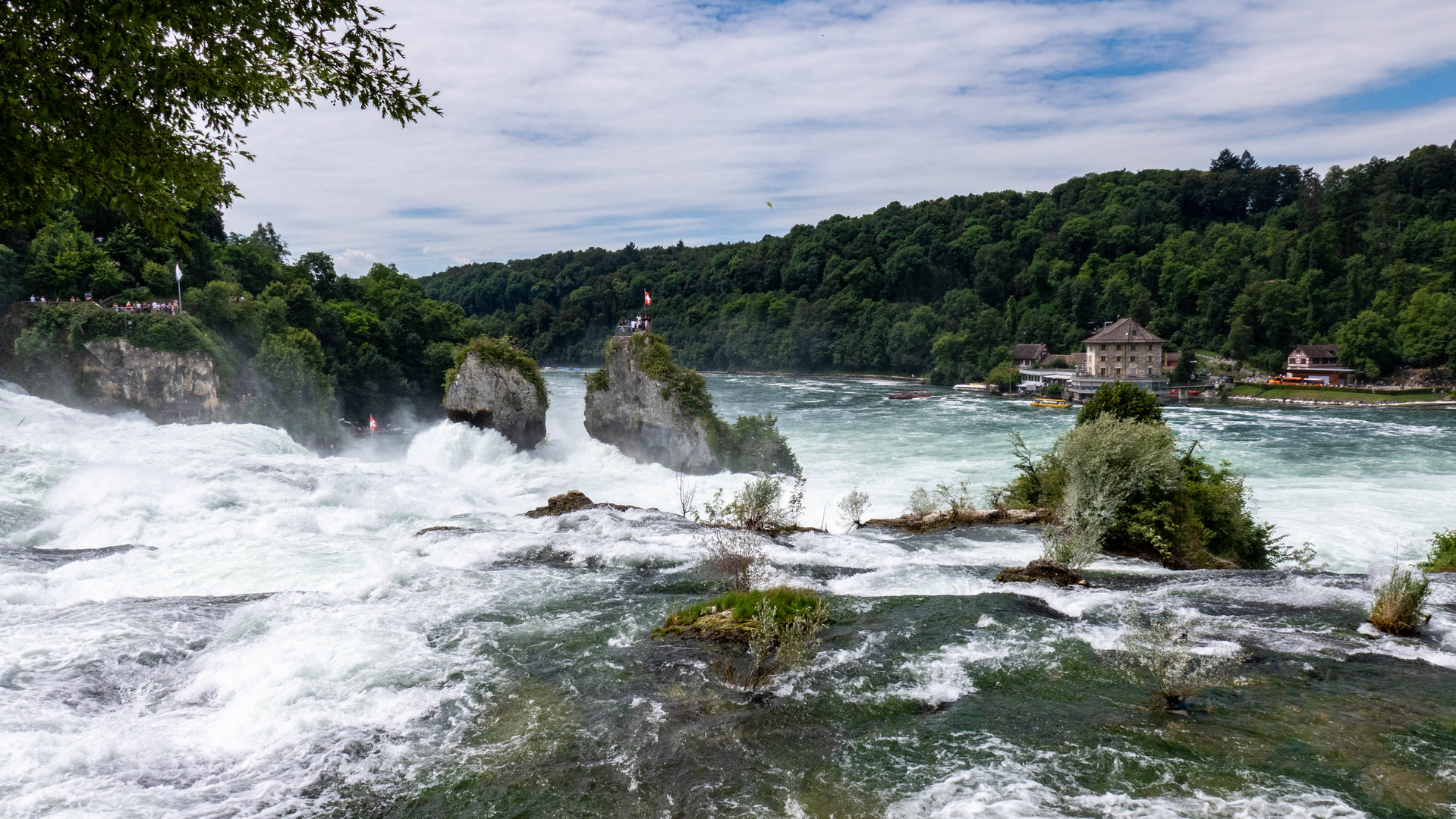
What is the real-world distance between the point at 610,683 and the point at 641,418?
2516 centimetres

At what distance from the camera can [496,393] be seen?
111 feet

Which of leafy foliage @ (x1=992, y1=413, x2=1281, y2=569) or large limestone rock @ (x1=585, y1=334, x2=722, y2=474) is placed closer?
leafy foliage @ (x1=992, y1=413, x2=1281, y2=569)

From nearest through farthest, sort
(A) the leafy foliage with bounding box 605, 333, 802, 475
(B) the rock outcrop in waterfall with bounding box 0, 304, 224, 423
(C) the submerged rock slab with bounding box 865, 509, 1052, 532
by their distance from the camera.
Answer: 1. (C) the submerged rock slab with bounding box 865, 509, 1052, 532
2. (B) the rock outcrop in waterfall with bounding box 0, 304, 224, 423
3. (A) the leafy foliage with bounding box 605, 333, 802, 475

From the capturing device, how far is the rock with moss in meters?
33.8

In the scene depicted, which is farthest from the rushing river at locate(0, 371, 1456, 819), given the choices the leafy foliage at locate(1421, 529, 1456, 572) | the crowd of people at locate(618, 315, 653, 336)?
the crowd of people at locate(618, 315, 653, 336)

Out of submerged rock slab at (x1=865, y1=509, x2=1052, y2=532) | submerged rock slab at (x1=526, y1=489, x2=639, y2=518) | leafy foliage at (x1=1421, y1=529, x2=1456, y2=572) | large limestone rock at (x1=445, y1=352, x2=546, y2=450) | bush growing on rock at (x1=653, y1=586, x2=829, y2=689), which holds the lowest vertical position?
leafy foliage at (x1=1421, y1=529, x2=1456, y2=572)

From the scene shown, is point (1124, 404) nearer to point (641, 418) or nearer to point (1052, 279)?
point (641, 418)

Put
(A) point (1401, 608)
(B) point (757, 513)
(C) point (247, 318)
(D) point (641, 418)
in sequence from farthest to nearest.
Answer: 1. (C) point (247, 318)
2. (D) point (641, 418)
3. (B) point (757, 513)
4. (A) point (1401, 608)

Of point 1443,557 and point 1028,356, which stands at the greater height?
point 1028,356

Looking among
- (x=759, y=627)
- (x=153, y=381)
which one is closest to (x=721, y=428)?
(x=153, y=381)

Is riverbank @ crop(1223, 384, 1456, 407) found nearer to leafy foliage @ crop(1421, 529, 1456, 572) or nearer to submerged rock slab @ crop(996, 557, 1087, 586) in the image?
leafy foliage @ crop(1421, 529, 1456, 572)

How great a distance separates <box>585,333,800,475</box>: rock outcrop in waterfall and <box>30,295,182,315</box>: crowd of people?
18755 millimetres

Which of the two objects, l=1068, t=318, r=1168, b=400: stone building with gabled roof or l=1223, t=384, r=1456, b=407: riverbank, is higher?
l=1068, t=318, r=1168, b=400: stone building with gabled roof

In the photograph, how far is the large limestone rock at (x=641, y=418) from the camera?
32531mm
